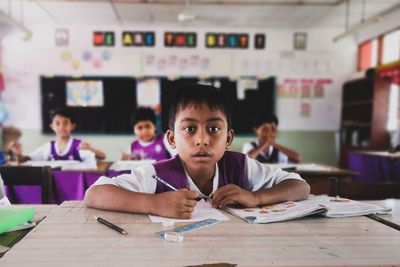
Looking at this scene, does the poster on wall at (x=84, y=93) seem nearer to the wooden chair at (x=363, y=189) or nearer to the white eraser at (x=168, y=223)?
the wooden chair at (x=363, y=189)

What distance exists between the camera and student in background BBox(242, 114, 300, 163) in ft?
9.61

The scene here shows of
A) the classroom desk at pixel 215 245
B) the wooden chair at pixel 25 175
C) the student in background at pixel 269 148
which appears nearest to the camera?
the classroom desk at pixel 215 245

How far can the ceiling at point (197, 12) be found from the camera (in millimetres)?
4297

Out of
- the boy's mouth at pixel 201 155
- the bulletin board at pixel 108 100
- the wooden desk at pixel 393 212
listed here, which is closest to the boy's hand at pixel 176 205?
the boy's mouth at pixel 201 155

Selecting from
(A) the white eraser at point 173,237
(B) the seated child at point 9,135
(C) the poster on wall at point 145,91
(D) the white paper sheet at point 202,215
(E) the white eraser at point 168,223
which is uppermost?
(C) the poster on wall at point 145,91

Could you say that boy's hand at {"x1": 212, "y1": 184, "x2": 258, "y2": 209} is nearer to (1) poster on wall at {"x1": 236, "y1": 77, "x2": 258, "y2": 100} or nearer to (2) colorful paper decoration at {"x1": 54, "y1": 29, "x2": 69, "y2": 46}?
(1) poster on wall at {"x1": 236, "y1": 77, "x2": 258, "y2": 100}

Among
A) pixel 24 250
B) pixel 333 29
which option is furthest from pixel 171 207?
pixel 333 29

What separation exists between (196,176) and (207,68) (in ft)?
14.3

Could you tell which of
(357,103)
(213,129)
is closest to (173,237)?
(213,129)

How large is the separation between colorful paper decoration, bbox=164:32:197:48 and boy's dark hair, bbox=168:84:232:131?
14.4 ft

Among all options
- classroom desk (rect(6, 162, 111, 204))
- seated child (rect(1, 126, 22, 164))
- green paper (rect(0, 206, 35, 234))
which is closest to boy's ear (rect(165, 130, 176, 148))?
green paper (rect(0, 206, 35, 234))

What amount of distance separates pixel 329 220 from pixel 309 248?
0.79 feet

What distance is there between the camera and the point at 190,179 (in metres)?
1.15

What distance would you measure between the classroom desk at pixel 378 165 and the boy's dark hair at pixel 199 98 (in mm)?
3082
